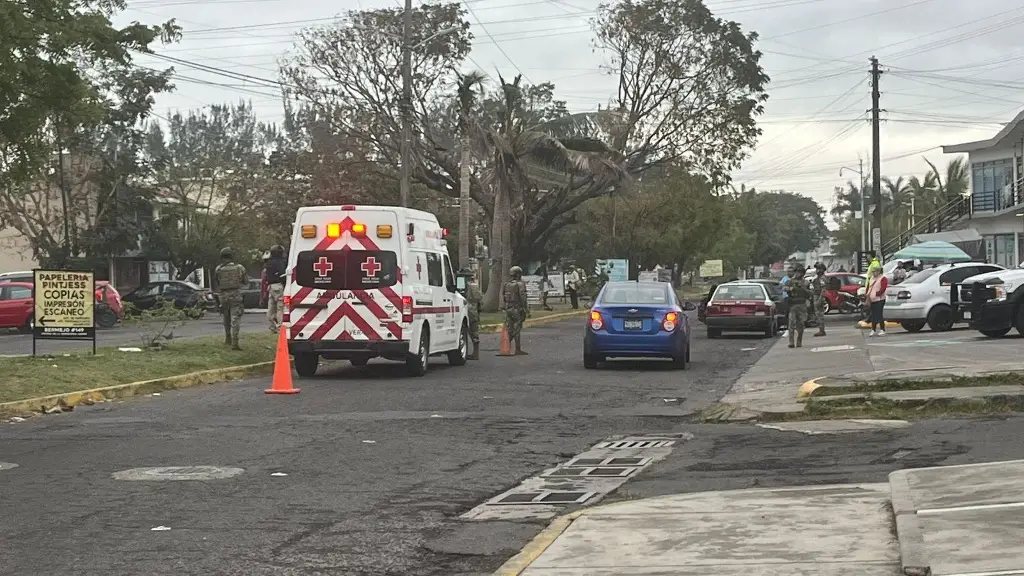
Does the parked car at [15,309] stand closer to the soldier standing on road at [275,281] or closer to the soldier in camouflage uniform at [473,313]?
the soldier standing on road at [275,281]

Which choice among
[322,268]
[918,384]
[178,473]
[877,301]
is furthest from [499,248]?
[178,473]

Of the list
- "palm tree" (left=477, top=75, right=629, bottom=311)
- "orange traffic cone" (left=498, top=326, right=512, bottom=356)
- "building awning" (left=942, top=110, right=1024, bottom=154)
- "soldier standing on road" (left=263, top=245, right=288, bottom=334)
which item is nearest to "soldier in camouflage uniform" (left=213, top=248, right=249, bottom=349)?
"soldier standing on road" (left=263, top=245, right=288, bottom=334)

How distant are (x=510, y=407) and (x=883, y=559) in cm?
908

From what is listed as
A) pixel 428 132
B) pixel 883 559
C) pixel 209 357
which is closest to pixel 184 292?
pixel 428 132

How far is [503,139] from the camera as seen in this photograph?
133 ft

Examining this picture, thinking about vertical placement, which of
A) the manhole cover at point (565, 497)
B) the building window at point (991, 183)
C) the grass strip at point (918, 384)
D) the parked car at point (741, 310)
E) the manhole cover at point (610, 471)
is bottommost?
the manhole cover at point (565, 497)

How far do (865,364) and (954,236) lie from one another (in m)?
39.0

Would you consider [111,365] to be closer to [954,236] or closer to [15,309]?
[15,309]

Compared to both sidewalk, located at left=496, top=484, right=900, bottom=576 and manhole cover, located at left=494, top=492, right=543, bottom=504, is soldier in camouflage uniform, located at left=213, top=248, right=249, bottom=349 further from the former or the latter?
sidewalk, located at left=496, top=484, right=900, bottom=576

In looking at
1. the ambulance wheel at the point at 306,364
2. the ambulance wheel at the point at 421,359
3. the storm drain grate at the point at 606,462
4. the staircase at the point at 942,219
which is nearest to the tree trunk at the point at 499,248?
the ambulance wheel at the point at 421,359

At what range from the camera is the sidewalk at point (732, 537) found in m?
6.55

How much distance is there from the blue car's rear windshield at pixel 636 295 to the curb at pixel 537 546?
13.5 metres

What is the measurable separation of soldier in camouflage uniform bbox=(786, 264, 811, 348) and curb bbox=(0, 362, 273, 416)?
1004 cm

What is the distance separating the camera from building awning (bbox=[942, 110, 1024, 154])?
47097mm
